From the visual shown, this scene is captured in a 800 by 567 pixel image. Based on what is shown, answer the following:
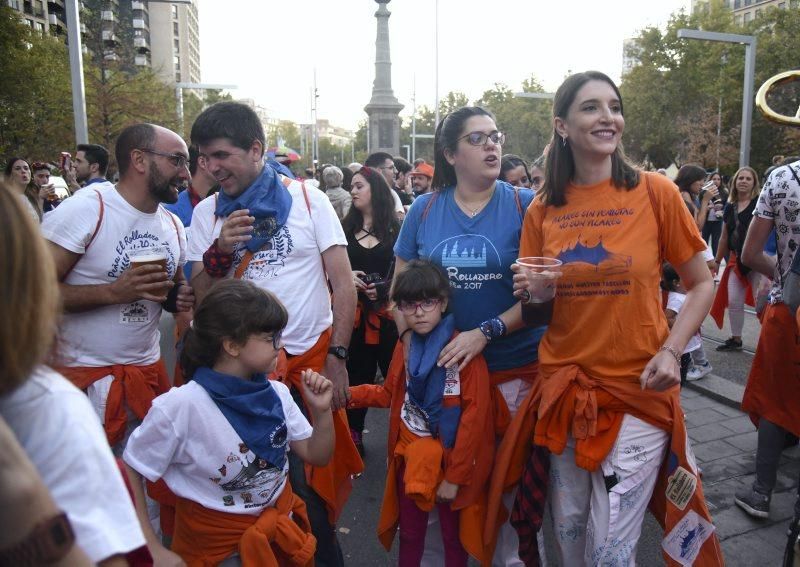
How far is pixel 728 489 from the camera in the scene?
386cm

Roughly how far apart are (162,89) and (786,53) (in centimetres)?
2597

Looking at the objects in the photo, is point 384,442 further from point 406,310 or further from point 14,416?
point 14,416

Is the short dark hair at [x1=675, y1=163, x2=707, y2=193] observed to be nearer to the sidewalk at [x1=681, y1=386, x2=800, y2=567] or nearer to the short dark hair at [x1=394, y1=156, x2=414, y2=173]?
the sidewalk at [x1=681, y1=386, x2=800, y2=567]

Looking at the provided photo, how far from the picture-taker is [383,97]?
883 inches

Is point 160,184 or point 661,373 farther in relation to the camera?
point 160,184

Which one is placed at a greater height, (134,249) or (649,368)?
(134,249)

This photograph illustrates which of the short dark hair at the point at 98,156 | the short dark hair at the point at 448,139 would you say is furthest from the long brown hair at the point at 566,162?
the short dark hair at the point at 98,156

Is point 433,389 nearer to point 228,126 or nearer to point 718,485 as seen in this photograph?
point 228,126

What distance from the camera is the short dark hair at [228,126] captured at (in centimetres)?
286

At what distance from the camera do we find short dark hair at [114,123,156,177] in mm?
2990

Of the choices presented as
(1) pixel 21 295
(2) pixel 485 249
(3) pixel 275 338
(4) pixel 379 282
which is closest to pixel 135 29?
(4) pixel 379 282

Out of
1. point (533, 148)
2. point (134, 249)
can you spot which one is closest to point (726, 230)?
point (134, 249)

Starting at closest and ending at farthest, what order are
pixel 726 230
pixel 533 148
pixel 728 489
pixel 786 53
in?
pixel 728 489, pixel 726 230, pixel 786 53, pixel 533 148

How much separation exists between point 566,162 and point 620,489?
128 cm
